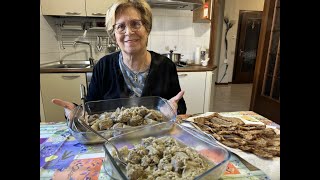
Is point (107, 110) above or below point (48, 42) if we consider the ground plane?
below

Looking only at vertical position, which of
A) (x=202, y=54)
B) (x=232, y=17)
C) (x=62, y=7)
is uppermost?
(x=232, y=17)

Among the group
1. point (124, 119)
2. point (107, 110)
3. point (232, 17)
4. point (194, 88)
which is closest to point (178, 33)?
point (194, 88)

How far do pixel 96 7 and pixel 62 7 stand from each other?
0.36m

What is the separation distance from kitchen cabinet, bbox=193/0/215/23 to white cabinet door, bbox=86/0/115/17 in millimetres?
1076

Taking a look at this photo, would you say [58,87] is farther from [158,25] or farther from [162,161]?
[162,161]

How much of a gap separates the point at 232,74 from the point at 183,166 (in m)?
5.01

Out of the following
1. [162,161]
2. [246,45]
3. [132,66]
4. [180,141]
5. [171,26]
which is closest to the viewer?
[162,161]

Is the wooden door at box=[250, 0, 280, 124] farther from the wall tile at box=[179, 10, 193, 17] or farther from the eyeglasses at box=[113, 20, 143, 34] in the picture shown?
the eyeglasses at box=[113, 20, 143, 34]

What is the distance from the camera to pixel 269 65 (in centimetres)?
276
